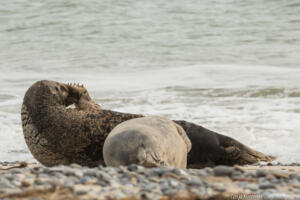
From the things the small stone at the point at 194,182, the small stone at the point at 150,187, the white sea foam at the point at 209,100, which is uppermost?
the small stone at the point at 150,187

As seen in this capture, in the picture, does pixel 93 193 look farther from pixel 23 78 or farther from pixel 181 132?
pixel 23 78

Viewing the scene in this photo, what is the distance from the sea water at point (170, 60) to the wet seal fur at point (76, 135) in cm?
136

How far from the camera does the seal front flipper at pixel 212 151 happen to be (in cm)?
551

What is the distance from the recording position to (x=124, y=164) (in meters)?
4.46

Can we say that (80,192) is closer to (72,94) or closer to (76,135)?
(76,135)

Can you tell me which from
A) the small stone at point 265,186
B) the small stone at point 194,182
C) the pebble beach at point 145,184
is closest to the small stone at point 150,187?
the pebble beach at point 145,184

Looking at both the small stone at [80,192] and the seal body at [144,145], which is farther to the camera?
the seal body at [144,145]

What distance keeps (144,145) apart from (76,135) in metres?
1.13

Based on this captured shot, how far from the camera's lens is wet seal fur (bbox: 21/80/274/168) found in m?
5.34

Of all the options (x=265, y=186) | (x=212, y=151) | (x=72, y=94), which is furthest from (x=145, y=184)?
(x=72, y=94)

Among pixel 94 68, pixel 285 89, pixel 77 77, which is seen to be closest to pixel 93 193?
pixel 285 89

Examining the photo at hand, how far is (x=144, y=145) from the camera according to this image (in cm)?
442

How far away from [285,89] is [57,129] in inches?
279

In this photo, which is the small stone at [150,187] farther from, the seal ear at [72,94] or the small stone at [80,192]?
the seal ear at [72,94]
